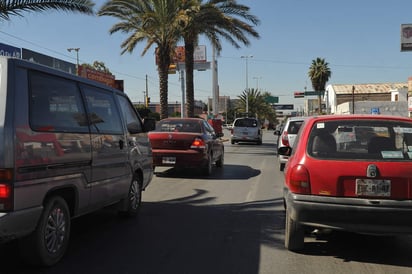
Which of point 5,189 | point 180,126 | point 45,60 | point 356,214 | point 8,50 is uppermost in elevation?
point 45,60

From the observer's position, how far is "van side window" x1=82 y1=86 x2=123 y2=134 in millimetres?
5648

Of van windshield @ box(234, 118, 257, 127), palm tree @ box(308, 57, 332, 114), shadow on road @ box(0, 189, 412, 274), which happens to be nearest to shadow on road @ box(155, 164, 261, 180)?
shadow on road @ box(0, 189, 412, 274)

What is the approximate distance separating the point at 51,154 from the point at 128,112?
278cm

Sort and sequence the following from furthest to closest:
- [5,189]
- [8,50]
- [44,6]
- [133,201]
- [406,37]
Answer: [406,37] < [8,50] < [44,6] < [133,201] < [5,189]

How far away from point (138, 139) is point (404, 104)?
51.5 m

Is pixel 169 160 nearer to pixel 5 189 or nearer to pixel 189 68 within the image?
pixel 5 189

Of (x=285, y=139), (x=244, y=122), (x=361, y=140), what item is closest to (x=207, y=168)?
(x=285, y=139)

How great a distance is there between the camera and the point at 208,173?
1250cm

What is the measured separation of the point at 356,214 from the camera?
4.72 metres

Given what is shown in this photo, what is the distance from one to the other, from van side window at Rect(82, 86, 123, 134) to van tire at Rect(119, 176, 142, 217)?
1.01 meters

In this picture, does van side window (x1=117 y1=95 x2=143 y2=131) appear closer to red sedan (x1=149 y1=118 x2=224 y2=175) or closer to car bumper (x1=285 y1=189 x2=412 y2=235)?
car bumper (x1=285 y1=189 x2=412 y2=235)

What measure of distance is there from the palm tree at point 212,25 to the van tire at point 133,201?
16.4 metres

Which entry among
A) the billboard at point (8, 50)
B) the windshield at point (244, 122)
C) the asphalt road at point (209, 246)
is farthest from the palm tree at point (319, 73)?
the asphalt road at point (209, 246)

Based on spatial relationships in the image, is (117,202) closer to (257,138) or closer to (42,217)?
(42,217)
